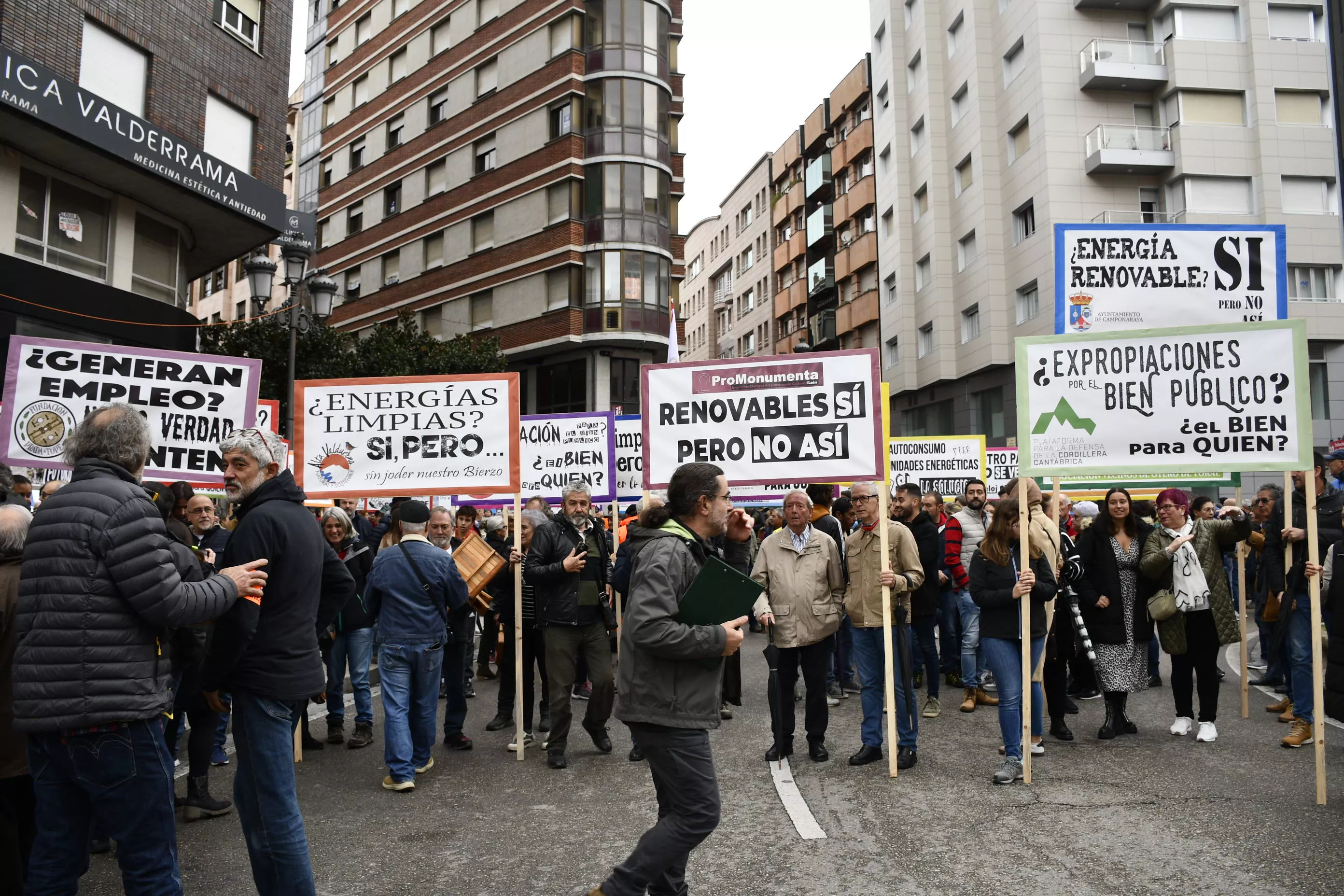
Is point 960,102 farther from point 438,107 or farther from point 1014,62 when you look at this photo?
point 438,107

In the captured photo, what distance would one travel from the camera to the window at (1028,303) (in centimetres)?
3534

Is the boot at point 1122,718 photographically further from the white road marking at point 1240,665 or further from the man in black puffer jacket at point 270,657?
the man in black puffer jacket at point 270,657

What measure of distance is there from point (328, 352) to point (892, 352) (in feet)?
87.6

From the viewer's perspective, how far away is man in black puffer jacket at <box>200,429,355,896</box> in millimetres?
4000

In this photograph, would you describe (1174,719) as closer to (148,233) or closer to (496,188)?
(148,233)

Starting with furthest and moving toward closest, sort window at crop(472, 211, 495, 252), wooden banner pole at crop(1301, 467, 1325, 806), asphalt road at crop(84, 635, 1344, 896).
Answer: window at crop(472, 211, 495, 252), wooden banner pole at crop(1301, 467, 1325, 806), asphalt road at crop(84, 635, 1344, 896)

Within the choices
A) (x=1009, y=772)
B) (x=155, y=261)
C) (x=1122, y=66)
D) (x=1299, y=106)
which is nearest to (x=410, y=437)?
(x=1009, y=772)

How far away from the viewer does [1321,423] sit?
32.7m

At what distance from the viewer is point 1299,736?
25.0 feet

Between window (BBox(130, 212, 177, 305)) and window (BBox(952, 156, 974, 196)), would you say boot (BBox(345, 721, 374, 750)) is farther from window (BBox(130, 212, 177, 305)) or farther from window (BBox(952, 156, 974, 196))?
window (BBox(952, 156, 974, 196))

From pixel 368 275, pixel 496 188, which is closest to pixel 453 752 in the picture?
pixel 496 188

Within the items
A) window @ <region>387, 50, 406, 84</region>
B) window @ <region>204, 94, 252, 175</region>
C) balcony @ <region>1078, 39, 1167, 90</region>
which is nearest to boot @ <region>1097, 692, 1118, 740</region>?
window @ <region>204, 94, 252, 175</region>

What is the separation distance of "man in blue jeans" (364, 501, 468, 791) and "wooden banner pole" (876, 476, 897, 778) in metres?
2.66

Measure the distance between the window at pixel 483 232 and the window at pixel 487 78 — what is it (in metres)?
5.19
